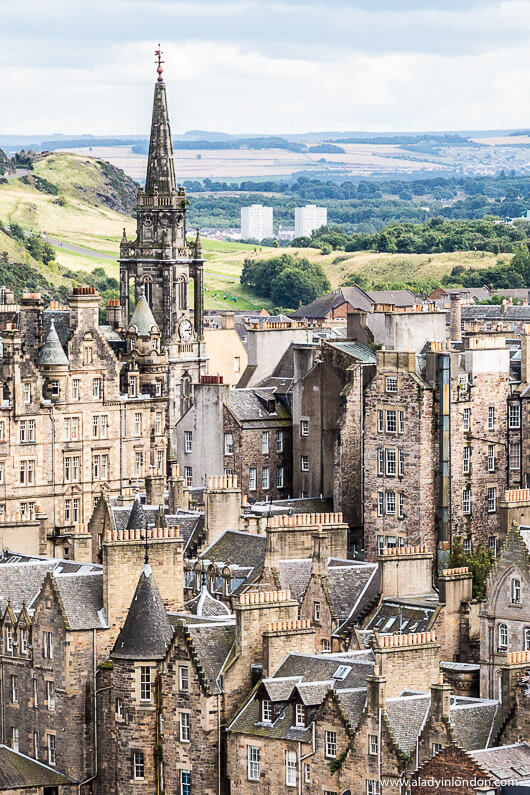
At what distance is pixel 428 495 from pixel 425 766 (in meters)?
37.3

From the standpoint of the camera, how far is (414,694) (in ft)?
227

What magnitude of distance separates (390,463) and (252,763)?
3173cm

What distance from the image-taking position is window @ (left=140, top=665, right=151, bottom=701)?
7594 centimetres

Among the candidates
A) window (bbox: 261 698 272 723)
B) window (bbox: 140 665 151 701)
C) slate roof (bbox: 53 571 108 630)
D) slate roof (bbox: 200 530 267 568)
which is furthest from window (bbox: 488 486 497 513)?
window (bbox: 261 698 272 723)

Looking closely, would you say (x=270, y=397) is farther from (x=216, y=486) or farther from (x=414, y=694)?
(x=414, y=694)

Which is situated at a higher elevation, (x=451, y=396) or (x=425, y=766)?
(x=451, y=396)

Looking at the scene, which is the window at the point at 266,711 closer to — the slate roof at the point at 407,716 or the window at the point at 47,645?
the slate roof at the point at 407,716

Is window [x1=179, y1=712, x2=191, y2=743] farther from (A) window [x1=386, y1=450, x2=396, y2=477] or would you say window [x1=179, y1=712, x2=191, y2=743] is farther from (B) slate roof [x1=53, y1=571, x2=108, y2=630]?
(A) window [x1=386, y1=450, x2=396, y2=477]

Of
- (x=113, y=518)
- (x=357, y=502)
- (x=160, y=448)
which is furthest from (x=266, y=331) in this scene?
(x=113, y=518)

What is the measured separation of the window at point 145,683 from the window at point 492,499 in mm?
33113

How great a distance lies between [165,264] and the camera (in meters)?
157

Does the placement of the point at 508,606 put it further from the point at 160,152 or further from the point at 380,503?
the point at 160,152

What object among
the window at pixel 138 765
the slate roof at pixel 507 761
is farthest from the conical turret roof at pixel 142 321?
the slate roof at pixel 507 761

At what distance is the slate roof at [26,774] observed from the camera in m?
80.4
